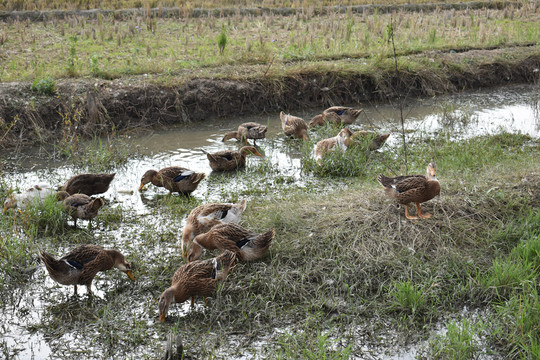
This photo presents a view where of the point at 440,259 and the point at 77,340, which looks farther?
the point at 440,259

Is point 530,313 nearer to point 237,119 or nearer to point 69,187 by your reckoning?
point 69,187

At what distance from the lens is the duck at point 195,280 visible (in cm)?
450

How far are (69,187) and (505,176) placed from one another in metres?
5.57

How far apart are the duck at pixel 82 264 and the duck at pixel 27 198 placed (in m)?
1.57

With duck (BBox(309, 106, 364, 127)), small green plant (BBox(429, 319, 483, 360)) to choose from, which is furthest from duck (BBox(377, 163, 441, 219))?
duck (BBox(309, 106, 364, 127))

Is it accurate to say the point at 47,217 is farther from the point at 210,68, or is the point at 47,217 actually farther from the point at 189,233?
the point at 210,68

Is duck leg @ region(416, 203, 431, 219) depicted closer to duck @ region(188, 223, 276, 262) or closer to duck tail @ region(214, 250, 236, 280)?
duck @ region(188, 223, 276, 262)

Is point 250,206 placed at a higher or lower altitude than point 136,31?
lower

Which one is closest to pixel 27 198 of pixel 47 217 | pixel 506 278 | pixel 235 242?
pixel 47 217

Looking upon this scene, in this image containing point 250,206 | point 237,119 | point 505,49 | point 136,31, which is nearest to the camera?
point 250,206

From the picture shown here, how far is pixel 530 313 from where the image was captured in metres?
4.30

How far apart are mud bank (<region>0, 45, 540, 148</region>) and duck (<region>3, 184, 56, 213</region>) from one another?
2.23 meters

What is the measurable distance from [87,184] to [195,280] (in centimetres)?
297

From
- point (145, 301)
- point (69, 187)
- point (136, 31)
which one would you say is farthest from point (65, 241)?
point (136, 31)
